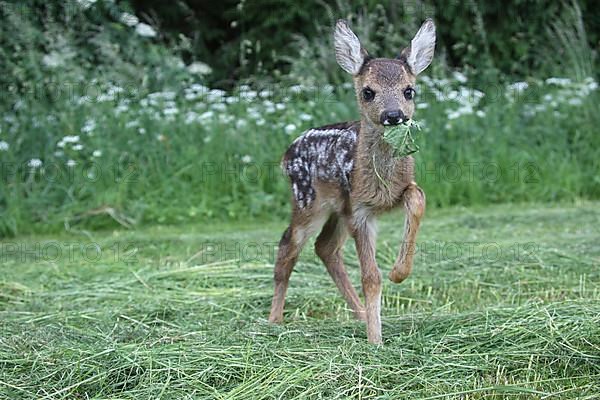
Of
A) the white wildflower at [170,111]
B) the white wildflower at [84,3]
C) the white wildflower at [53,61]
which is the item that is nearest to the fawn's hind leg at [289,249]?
the white wildflower at [170,111]

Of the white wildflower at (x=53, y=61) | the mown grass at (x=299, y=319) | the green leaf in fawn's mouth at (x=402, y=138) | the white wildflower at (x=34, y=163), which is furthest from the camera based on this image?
the white wildflower at (x=53, y=61)

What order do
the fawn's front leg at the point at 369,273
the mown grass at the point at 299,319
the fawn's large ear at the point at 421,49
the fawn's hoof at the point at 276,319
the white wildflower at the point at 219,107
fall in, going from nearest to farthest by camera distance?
the mown grass at the point at 299,319
the fawn's front leg at the point at 369,273
the fawn's large ear at the point at 421,49
the fawn's hoof at the point at 276,319
the white wildflower at the point at 219,107

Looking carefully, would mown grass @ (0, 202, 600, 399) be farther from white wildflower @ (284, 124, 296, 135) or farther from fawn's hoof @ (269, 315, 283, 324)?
white wildflower @ (284, 124, 296, 135)

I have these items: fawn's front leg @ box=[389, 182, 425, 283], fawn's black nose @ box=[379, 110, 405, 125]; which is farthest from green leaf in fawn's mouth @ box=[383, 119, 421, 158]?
fawn's front leg @ box=[389, 182, 425, 283]

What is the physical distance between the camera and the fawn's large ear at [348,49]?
579cm

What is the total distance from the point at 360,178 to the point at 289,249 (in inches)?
32.3

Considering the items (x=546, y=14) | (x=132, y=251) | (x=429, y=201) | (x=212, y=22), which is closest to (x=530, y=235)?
(x=429, y=201)

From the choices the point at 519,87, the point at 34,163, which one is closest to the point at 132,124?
the point at 34,163

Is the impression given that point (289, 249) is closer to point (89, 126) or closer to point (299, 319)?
point (299, 319)

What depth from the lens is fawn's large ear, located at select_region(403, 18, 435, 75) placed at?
578 centimetres

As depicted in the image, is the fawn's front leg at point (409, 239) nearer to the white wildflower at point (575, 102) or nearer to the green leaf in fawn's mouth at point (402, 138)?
the green leaf in fawn's mouth at point (402, 138)

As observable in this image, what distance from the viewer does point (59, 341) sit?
541 cm

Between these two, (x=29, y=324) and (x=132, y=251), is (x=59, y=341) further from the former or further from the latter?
(x=132, y=251)

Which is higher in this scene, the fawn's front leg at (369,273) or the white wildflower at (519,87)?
the white wildflower at (519,87)
